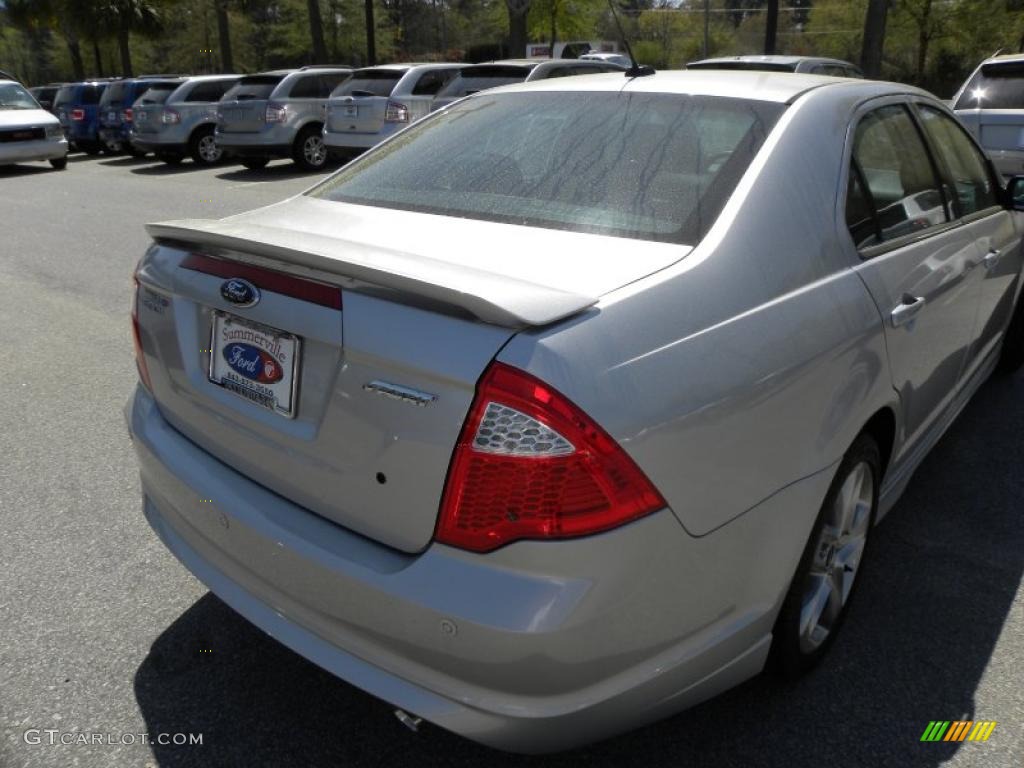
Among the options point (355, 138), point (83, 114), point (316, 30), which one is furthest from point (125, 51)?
point (355, 138)

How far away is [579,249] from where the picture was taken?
2.29m

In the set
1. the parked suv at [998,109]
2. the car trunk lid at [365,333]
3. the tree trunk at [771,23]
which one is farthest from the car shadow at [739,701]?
the tree trunk at [771,23]

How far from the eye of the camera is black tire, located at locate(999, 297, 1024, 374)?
198 inches

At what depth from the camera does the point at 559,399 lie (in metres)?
1.82

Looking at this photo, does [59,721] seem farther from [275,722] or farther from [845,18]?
[845,18]

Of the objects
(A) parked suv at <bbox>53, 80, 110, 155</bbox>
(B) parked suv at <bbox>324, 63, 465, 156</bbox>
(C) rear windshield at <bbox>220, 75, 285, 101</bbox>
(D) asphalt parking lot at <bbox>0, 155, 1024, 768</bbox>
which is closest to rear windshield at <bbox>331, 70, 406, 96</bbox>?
(B) parked suv at <bbox>324, 63, 465, 156</bbox>

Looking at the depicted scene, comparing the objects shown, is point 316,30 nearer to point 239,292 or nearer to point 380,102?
point 380,102

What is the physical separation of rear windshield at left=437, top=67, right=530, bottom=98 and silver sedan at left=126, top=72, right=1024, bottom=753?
37.4ft

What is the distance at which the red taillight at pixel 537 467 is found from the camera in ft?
5.98

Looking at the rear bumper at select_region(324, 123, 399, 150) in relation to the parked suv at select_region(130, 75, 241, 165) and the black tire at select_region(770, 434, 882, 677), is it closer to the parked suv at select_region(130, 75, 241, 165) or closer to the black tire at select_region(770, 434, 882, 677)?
the parked suv at select_region(130, 75, 241, 165)

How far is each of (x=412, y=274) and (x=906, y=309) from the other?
161 centimetres

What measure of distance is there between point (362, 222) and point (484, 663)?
1.32 m

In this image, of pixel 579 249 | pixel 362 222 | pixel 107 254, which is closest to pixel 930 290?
pixel 579 249

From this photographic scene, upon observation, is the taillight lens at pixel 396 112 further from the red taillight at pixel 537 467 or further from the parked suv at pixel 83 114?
the red taillight at pixel 537 467
